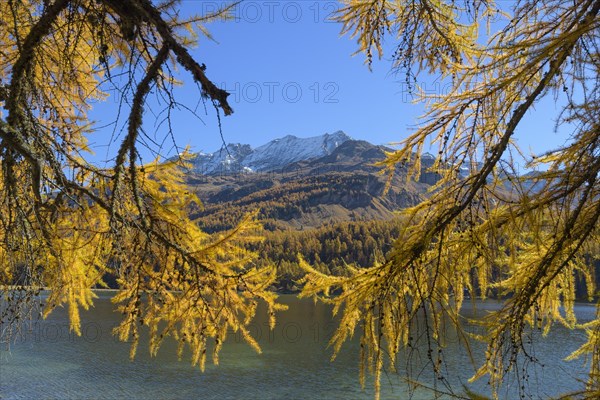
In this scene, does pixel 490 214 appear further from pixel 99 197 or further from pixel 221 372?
pixel 221 372

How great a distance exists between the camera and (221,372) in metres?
24.1

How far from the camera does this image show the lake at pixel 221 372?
20.3 m

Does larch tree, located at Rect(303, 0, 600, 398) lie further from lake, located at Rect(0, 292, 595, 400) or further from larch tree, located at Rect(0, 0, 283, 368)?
lake, located at Rect(0, 292, 595, 400)

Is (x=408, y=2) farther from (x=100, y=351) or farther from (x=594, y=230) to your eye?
(x=100, y=351)

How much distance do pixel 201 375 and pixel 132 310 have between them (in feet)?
71.4

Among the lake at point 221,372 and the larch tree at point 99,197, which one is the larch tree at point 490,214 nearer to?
the larch tree at point 99,197

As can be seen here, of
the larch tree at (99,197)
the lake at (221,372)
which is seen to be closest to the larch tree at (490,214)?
the larch tree at (99,197)

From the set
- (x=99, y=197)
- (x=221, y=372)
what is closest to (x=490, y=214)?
(x=99, y=197)

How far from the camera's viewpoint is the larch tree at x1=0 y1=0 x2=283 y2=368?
2.37 m

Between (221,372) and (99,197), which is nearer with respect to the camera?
(99,197)

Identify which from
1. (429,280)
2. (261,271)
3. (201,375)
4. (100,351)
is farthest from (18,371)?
(429,280)

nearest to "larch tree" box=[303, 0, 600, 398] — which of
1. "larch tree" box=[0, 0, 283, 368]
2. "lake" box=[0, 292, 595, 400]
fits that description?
"larch tree" box=[0, 0, 283, 368]

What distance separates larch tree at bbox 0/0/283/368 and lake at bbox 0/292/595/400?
509 inches

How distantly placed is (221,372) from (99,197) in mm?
22458
